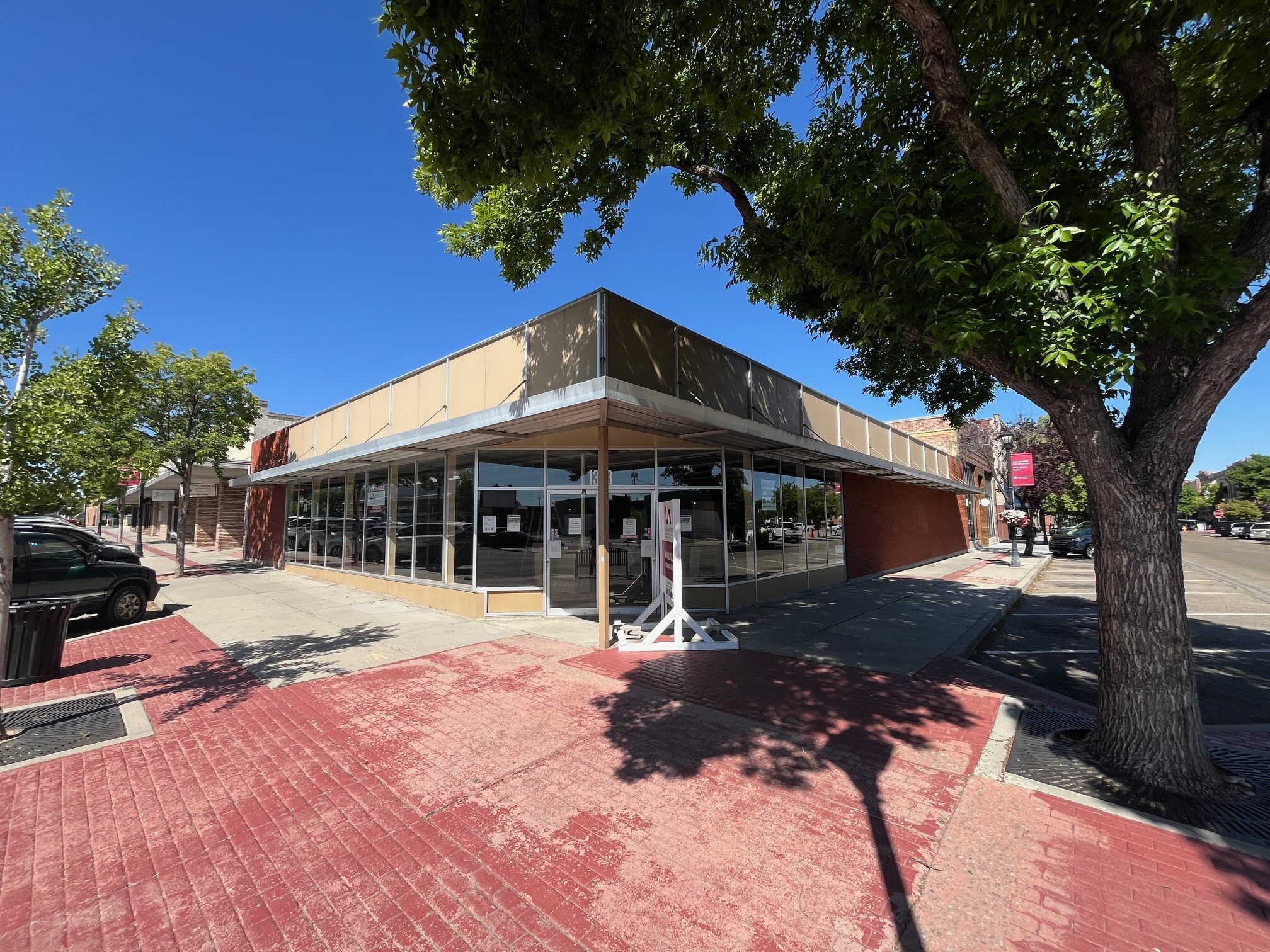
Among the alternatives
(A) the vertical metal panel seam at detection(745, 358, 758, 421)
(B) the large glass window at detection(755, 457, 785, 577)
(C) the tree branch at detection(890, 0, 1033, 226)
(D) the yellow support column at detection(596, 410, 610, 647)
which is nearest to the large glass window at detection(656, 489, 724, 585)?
(B) the large glass window at detection(755, 457, 785, 577)

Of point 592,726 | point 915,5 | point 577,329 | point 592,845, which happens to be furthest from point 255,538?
point 915,5

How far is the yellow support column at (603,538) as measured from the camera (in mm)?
7617

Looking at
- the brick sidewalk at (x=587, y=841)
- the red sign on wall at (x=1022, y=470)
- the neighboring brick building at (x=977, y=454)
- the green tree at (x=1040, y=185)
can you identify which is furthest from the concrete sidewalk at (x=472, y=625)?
the neighboring brick building at (x=977, y=454)

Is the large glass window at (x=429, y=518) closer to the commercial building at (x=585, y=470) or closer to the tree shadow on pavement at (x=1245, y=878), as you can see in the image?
the commercial building at (x=585, y=470)

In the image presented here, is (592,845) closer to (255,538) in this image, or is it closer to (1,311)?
(1,311)

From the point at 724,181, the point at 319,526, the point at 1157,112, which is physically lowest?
the point at 319,526

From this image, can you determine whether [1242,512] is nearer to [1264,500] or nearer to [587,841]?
[1264,500]

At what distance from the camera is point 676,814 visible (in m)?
3.53

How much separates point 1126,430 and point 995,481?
3319 cm

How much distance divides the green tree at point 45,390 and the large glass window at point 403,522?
5.20 m

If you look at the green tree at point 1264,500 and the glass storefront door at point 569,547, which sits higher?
the green tree at point 1264,500

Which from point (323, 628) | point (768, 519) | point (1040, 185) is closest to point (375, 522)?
point (323, 628)

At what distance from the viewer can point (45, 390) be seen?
5148 millimetres

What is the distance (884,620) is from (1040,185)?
Answer: 23.1ft
